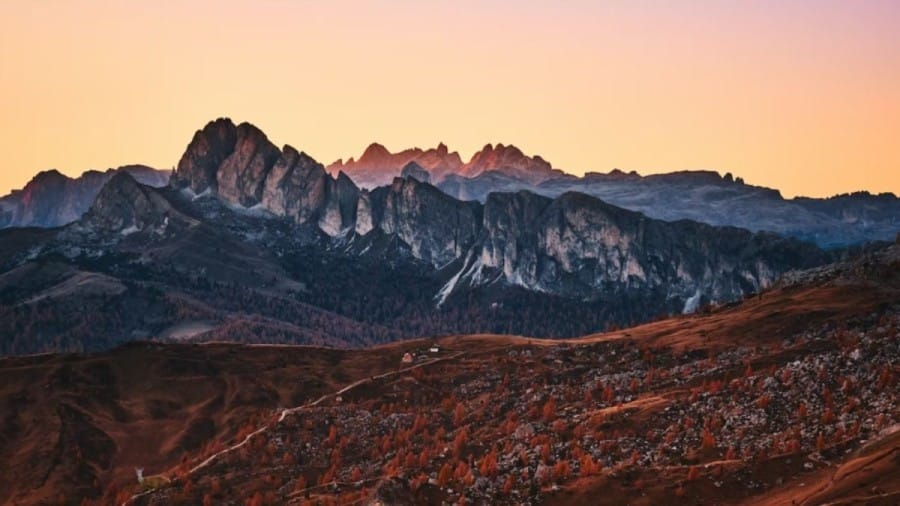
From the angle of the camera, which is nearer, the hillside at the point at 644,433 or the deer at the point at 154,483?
the hillside at the point at 644,433

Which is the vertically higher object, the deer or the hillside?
the hillside

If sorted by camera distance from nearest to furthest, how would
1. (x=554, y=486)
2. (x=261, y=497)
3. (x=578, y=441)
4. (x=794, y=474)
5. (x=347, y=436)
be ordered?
1. (x=794, y=474)
2. (x=554, y=486)
3. (x=578, y=441)
4. (x=261, y=497)
5. (x=347, y=436)

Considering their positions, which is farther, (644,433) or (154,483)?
(154,483)

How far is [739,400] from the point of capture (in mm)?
134500

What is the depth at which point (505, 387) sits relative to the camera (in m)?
193

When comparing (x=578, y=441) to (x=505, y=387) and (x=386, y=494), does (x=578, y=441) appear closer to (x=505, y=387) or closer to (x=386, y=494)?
(x=386, y=494)

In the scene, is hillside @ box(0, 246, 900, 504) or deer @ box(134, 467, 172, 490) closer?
hillside @ box(0, 246, 900, 504)

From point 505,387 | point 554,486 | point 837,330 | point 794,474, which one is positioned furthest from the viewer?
point 505,387

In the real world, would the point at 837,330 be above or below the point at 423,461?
above

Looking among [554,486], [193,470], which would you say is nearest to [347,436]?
[193,470]

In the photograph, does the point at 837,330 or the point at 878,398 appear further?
the point at 837,330

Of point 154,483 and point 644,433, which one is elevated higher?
point 644,433

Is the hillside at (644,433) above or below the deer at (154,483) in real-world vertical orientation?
above

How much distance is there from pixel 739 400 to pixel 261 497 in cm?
7428
